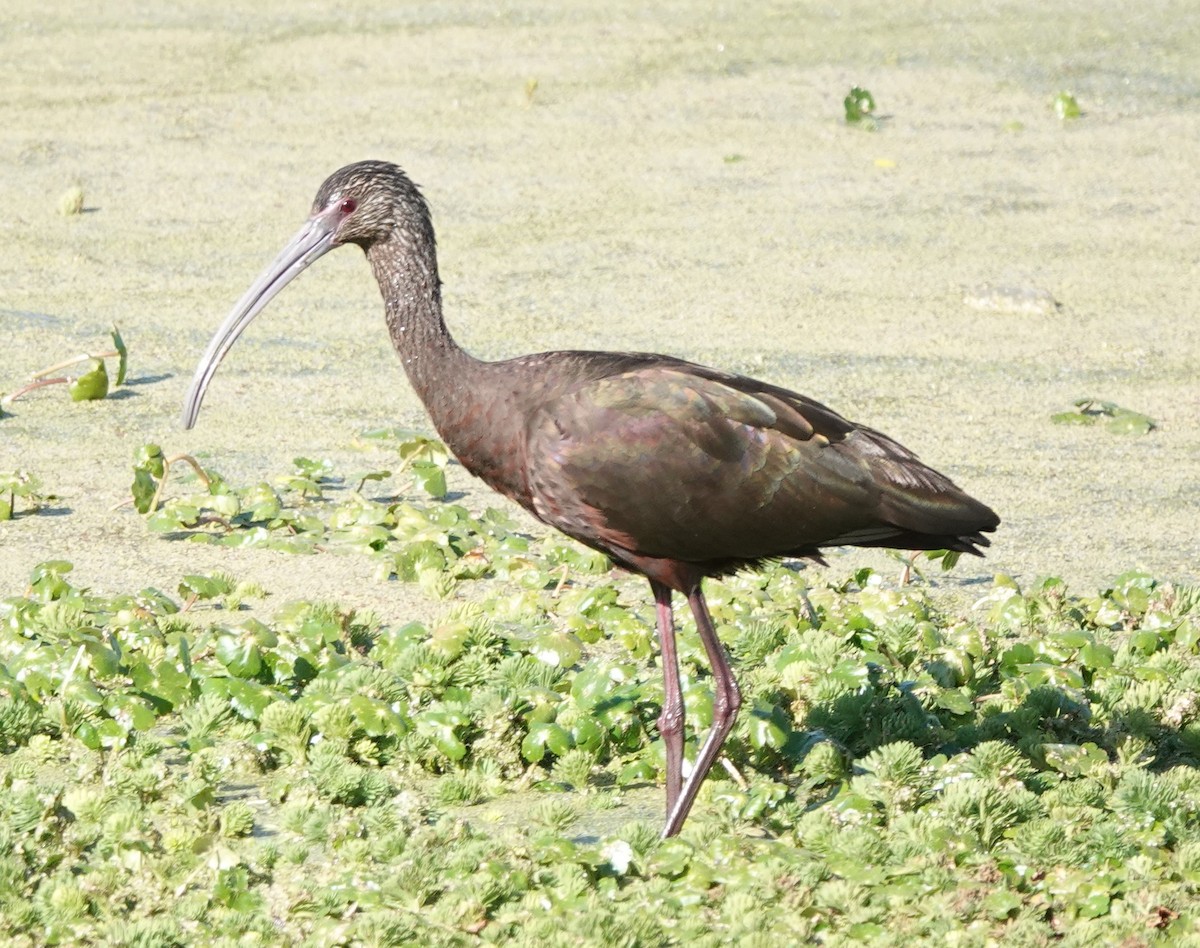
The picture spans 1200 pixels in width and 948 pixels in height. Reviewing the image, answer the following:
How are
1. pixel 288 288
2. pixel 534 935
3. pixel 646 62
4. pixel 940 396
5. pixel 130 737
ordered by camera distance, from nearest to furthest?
pixel 534 935 < pixel 130 737 < pixel 940 396 < pixel 288 288 < pixel 646 62

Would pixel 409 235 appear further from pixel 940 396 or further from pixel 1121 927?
pixel 940 396

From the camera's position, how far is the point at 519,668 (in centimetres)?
493

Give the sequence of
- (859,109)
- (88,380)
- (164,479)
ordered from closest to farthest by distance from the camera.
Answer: (164,479) < (88,380) < (859,109)

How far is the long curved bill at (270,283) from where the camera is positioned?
482 centimetres

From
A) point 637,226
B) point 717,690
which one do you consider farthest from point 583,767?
point 637,226

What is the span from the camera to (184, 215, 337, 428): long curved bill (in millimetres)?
4820

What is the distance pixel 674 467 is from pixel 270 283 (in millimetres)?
1351

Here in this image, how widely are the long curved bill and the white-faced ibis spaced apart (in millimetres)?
282

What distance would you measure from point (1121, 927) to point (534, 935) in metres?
1.25

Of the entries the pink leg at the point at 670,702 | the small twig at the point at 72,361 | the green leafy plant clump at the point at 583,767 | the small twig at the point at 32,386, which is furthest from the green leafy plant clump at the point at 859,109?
the pink leg at the point at 670,702

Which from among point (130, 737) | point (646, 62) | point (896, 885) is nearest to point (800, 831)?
point (896, 885)

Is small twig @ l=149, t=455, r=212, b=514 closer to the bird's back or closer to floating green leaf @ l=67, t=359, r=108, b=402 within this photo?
floating green leaf @ l=67, t=359, r=108, b=402

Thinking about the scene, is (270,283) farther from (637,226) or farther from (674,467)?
(637,226)

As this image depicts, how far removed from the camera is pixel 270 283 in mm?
4910
